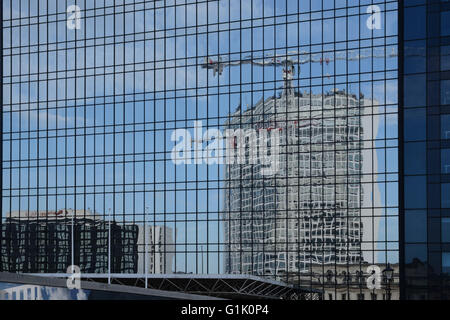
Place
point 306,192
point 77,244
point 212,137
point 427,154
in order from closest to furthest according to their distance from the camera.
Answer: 1. point 427,154
2. point 306,192
3. point 212,137
4. point 77,244

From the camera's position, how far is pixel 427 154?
5656 centimetres

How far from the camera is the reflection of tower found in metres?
64.4

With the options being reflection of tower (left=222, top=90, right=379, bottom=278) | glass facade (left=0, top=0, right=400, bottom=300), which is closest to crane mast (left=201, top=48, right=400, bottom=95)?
glass facade (left=0, top=0, right=400, bottom=300)

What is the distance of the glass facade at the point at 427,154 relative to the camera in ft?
182

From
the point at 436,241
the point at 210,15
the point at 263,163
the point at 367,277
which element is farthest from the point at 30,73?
the point at 436,241

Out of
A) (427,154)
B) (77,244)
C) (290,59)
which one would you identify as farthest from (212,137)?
(427,154)

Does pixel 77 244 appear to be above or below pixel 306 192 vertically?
below

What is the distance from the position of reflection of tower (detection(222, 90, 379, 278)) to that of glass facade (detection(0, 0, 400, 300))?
130 mm

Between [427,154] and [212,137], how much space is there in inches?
846

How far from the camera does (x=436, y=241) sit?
182 feet

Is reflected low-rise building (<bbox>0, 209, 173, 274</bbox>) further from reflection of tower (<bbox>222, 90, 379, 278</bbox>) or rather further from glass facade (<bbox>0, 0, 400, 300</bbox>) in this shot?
reflection of tower (<bbox>222, 90, 379, 278</bbox>)

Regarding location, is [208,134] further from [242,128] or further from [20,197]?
[20,197]

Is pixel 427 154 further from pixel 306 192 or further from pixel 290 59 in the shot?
pixel 290 59
